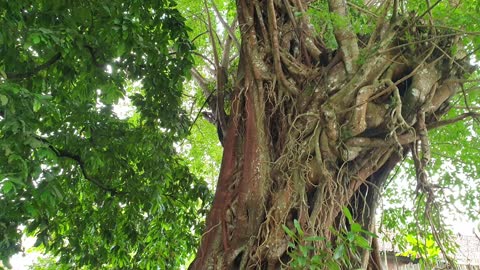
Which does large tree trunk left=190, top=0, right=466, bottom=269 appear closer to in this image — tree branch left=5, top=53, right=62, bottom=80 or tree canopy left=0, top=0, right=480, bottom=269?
tree canopy left=0, top=0, right=480, bottom=269

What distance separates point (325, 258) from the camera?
211 cm

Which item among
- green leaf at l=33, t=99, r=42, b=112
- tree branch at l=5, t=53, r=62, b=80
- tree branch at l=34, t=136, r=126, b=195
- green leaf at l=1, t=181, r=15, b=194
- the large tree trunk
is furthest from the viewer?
tree branch at l=34, t=136, r=126, b=195

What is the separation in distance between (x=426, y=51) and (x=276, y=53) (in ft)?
2.88

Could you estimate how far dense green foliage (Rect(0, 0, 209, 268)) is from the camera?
7.43 feet

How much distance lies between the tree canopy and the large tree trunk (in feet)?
0.06

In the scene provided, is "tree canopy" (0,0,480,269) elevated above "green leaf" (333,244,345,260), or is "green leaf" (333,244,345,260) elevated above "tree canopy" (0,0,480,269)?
"tree canopy" (0,0,480,269)

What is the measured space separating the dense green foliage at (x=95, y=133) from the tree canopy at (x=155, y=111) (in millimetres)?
10

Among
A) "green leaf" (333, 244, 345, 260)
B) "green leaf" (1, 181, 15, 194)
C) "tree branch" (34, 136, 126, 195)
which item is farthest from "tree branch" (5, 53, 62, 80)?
"green leaf" (333, 244, 345, 260)

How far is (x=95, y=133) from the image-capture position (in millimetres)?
3270

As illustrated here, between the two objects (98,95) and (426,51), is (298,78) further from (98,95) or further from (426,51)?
(98,95)

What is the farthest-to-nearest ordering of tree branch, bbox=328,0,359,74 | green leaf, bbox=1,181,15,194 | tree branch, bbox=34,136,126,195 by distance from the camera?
tree branch, bbox=34,136,126,195 → tree branch, bbox=328,0,359,74 → green leaf, bbox=1,181,15,194

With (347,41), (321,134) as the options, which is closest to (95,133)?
(321,134)

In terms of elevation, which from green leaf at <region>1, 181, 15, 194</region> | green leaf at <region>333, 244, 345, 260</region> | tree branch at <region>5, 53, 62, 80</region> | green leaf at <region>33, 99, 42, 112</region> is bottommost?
green leaf at <region>333, 244, 345, 260</region>

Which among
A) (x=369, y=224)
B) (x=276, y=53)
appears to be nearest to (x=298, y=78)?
(x=276, y=53)
